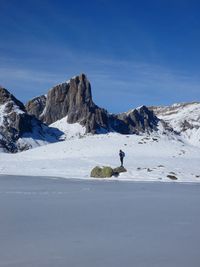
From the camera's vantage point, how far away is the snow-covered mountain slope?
3192 cm

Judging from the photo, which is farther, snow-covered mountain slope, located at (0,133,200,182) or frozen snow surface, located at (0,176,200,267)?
snow-covered mountain slope, located at (0,133,200,182)

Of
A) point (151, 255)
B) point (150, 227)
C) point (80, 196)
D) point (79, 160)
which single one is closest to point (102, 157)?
point (79, 160)

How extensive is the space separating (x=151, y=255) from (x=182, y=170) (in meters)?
26.8

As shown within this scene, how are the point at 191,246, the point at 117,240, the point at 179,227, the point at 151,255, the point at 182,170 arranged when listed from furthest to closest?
the point at 182,170, the point at 179,227, the point at 117,240, the point at 191,246, the point at 151,255

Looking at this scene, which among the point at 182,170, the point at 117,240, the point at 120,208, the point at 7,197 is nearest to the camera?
the point at 117,240

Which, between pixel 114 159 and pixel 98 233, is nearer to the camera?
pixel 98 233

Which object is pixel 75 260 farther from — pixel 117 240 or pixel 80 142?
pixel 80 142

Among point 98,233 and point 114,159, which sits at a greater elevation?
point 114,159

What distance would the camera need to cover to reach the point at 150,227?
9969 millimetres

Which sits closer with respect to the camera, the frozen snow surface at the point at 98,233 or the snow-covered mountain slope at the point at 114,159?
the frozen snow surface at the point at 98,233

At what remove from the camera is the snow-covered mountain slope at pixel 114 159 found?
31922 mm

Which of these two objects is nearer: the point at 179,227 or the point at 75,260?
the point at 75,260

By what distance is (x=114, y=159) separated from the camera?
40594 millimetres

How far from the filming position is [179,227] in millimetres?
9961
